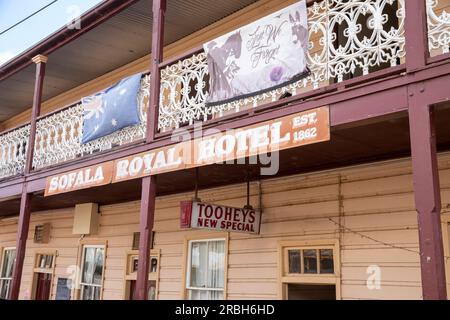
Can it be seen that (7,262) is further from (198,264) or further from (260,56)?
(260,56)

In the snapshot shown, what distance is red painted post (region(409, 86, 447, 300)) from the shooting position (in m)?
4.41

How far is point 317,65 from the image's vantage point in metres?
5.90

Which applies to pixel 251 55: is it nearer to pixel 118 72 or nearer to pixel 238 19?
pixel 238 19

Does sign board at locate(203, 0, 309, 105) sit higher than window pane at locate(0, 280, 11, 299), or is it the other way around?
sign board at locate(203, 0, 309, 105)

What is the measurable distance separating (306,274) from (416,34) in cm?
398

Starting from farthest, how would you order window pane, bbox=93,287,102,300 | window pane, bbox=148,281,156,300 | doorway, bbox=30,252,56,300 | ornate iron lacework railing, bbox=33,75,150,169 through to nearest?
doorway, bbox=30,252,56,300
window pane, bbox=93,287,102,300
window pane, bbox=148,281,156,300
ornate iron lacework railing, bbox=33,75,150,169

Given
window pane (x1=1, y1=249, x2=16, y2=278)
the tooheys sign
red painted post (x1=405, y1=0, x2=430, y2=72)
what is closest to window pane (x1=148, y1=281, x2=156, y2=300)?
the tooheys sign

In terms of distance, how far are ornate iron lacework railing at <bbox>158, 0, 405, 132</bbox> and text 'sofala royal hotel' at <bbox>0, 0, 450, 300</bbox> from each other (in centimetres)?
3

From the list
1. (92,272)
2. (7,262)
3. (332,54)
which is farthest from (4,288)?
(332,54)

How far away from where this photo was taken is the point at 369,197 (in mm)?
7211

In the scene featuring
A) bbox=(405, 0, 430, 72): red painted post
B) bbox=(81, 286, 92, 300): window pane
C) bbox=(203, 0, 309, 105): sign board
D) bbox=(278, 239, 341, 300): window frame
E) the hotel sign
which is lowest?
bbox=(81, 286, 92, 300): window pane

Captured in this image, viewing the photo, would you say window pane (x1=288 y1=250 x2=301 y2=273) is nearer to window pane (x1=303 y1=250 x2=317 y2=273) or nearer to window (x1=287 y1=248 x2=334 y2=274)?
window (x1=287 y1=248 x2=334 y2=274)
